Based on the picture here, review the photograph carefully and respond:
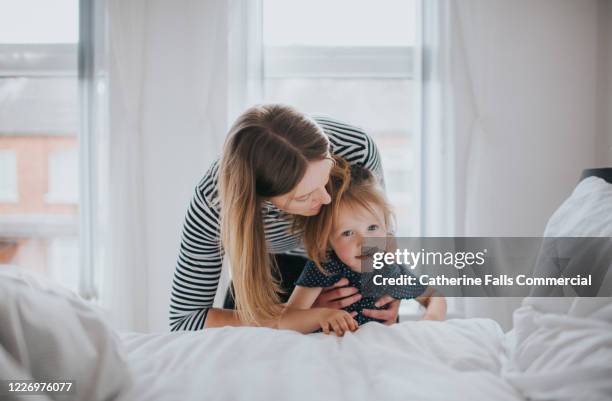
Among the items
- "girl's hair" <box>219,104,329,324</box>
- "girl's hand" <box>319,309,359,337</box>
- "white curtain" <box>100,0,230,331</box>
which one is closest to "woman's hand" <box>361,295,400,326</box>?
"girl's hand" <box>319,309,359,337</box>

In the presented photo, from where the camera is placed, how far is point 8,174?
7.08ft

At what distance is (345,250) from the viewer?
1.15 metres

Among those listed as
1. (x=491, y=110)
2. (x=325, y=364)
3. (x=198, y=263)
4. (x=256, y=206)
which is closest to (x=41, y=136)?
(x=198, y=263)

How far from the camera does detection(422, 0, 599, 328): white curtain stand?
200cm

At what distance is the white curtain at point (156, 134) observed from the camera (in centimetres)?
198

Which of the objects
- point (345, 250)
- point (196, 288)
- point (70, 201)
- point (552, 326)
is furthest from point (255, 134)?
point (70, 201)

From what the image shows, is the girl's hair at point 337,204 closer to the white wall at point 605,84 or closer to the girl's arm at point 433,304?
the girl's arm at point 433,304

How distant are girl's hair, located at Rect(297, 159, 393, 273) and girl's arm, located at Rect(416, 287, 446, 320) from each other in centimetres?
26

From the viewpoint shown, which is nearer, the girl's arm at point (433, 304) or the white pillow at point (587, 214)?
the white pillow at point (587, 214)

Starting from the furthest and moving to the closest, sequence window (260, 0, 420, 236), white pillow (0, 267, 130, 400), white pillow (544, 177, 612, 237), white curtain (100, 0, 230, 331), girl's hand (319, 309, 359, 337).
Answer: window (260, 0, 420, 236) → white curtain (100, 0, 230, 331) → girl's hand (319, 309, 359, 337) → white pillow (544, 177, 612, 237) → white pillow (0, 267, 130, 400)

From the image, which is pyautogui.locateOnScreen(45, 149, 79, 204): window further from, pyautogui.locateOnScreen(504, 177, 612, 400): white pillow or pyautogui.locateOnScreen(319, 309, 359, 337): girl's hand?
pyautogui.locateOnScreen(504, 177, 612, 400): white pillow

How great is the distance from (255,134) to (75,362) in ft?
1.89

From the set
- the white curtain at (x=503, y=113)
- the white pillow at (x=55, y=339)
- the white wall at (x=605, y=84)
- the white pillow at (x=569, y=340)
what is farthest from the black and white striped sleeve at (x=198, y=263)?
the white wall at (x=605, y=84)

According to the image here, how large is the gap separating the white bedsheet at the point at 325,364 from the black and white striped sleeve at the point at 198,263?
1.02 feet
